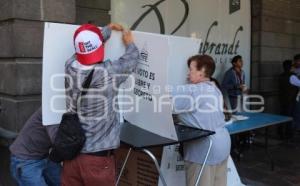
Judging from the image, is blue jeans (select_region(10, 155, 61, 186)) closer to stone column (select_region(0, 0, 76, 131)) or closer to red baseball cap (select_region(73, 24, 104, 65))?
red baseball cap (select_region(73, 24, 104, 65))

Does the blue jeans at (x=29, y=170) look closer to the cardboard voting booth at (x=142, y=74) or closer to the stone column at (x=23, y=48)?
the cardboard voting booth at (x=142, y=74)

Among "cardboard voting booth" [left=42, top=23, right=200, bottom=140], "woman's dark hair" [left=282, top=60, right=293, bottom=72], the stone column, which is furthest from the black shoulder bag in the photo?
"woman's dark hair" [left=282, top=60, right=293, bottom=72]

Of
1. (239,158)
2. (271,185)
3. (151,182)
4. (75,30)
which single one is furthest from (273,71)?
(75,30)

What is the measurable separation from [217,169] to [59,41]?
1.75 m

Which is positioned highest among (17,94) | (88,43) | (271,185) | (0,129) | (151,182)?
(88,43)

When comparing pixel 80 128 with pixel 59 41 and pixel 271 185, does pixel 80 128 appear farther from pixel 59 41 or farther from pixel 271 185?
pixel 271 185

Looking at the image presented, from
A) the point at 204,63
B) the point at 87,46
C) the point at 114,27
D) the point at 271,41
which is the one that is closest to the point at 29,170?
the point at 87,46

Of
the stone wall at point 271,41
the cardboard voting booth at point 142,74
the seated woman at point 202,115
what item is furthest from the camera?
the stone wall at point 271,41

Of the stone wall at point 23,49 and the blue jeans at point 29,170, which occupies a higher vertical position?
the stone wall at point 23,49

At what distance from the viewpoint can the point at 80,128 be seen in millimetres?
2764

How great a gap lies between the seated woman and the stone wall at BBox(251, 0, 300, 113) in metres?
5.72

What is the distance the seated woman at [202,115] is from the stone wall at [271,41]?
18.8ft

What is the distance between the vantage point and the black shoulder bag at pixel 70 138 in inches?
108

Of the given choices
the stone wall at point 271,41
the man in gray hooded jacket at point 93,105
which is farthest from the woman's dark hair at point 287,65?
the man in gray hooded jacket at point 93,105
